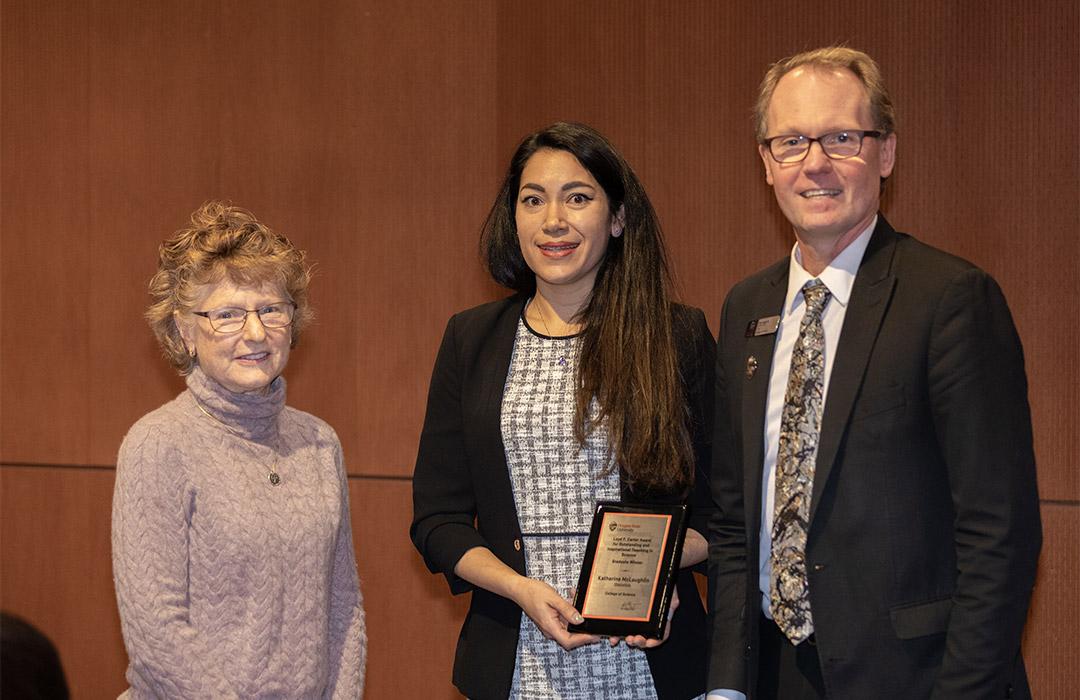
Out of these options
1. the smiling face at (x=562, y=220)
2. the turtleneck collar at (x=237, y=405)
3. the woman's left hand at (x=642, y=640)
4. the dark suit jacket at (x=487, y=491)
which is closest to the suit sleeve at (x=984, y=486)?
the woman's left hand at (x=642, y=640)

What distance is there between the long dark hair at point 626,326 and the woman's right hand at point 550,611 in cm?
29

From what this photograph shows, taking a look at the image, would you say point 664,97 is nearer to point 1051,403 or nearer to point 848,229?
point 1051,403

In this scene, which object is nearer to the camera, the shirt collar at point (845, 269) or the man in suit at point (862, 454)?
the man in suit at point (862, 454)

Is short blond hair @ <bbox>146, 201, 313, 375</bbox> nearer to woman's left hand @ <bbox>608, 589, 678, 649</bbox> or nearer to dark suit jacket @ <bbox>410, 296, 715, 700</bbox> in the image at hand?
dark suit jacket @ <bbox>410, 296, 715, 700</bbox>

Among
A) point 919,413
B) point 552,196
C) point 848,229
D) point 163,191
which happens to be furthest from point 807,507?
point 163,191

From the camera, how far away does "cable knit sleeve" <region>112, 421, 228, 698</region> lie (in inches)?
84.7

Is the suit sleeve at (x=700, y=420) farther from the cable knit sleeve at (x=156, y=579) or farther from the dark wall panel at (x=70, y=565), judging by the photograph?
the dark wall panel at (x=70, y=565)

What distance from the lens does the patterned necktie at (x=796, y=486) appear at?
2062 millimetres

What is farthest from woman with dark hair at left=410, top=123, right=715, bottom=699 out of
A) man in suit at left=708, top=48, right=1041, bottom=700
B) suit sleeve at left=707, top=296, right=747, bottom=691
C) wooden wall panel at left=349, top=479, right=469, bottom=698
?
wooden wall panel at left=349, top=479, right=469, bottom=698

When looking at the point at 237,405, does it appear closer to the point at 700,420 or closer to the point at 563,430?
the point at 563,430

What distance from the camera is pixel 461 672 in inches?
99.6

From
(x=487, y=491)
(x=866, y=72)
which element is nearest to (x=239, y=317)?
(x=487, y=491)

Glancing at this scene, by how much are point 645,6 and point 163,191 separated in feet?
6.74

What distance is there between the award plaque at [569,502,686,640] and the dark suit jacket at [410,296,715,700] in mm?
119
